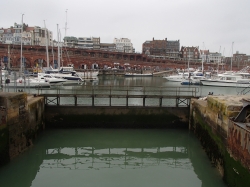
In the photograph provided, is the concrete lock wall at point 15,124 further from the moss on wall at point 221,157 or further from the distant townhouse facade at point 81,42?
the distant townhouse facade at point 81,42

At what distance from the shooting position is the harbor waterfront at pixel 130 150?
1241 centimetres

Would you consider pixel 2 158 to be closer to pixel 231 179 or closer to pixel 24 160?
pixel 24 160

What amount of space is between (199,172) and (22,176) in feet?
30.1

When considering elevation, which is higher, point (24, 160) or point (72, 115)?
point (72, 115)

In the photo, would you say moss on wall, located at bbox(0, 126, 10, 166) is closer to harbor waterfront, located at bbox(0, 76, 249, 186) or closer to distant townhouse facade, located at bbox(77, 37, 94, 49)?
harbor waterfront, located at bbox(0, 76, 249, 186)

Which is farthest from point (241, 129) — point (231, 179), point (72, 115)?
point (72, 115)

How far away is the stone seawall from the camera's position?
2050 centimetres

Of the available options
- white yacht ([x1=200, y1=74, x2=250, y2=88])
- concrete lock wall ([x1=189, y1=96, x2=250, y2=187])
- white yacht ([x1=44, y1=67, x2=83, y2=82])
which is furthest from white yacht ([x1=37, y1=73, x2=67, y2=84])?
concrete lock wall ([x1=189, y1=96, x2=250, y2=187])

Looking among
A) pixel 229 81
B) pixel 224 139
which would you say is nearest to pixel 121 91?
pixel 224 139

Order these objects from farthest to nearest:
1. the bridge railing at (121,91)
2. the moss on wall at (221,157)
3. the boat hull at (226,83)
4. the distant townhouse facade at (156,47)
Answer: the distant townhouse facade at (156,47), the boat hull at (226,83), the bridge railing at (121,91), the moss on wall at (221,157)

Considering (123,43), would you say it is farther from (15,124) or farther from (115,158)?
(15,124)

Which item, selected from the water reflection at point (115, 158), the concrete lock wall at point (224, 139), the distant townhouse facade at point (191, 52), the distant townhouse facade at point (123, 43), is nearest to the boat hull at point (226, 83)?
the concrete lock wall at point (224, 139)

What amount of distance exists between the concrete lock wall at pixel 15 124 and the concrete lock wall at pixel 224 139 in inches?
411

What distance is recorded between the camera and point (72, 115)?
20.6m
